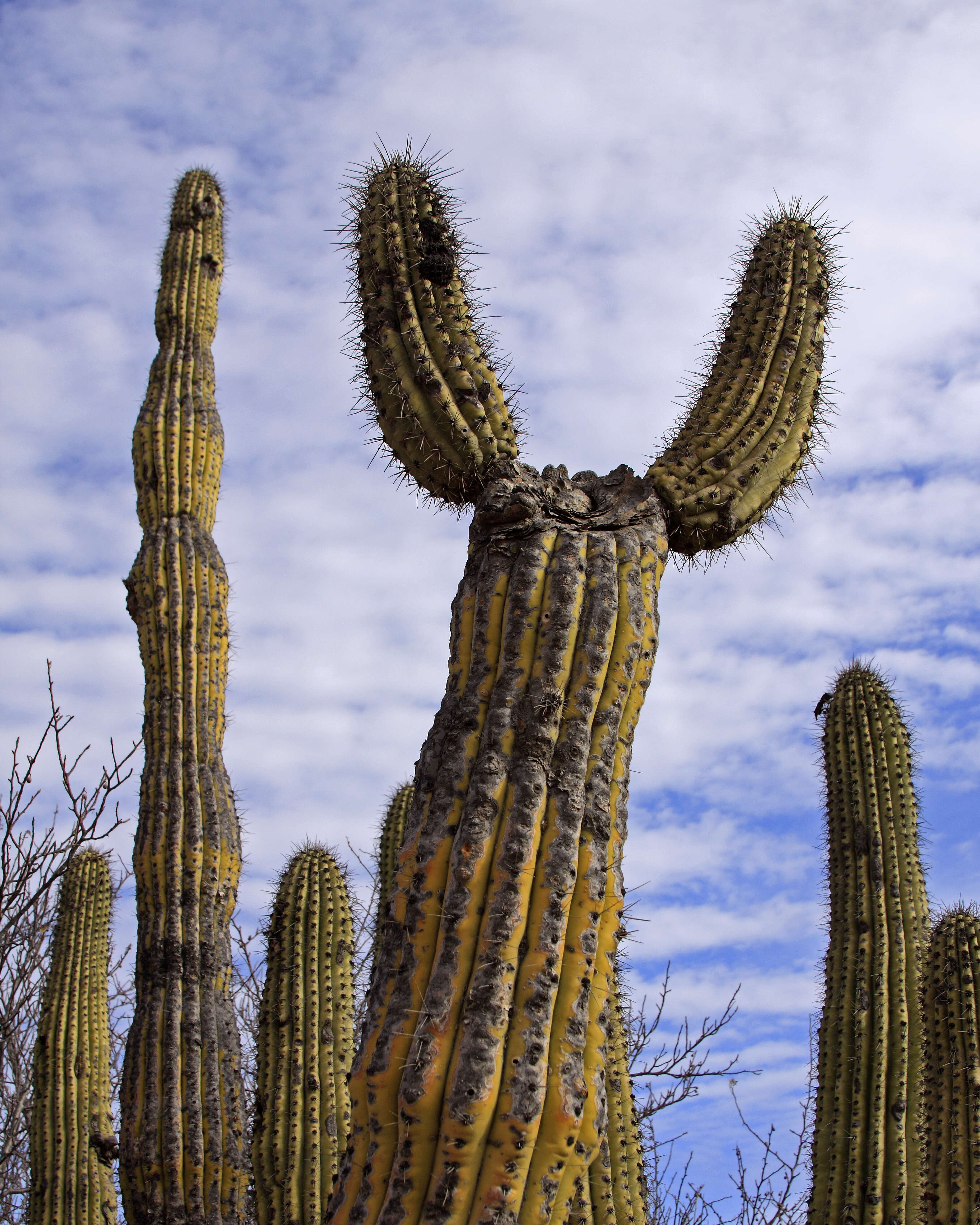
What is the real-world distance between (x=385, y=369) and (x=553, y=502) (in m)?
0.67

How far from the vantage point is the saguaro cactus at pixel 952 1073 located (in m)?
4.47

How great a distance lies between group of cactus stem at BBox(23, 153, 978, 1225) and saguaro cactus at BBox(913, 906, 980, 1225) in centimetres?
2

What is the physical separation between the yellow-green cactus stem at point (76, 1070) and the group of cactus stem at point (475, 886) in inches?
0.8

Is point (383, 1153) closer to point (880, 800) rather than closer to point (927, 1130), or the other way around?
point (927, 1130)

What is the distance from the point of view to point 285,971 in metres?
5.41

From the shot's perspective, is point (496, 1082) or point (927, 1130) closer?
point (496, 1082)

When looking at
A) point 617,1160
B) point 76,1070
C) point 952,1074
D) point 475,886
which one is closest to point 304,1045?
point 76,1070

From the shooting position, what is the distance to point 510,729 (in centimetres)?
267

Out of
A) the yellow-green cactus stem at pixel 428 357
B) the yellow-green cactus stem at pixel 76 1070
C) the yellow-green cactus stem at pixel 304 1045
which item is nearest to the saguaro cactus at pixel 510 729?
the yellow-green cactus stem at pixel 428 357

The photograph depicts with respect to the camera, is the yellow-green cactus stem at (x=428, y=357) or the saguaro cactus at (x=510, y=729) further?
the yellow-green cactus stem at (x=428, y=357)

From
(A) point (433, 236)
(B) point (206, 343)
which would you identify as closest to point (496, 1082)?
(A) point (433, 236)

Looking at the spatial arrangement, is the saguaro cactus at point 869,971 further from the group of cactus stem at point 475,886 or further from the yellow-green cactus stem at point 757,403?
the yellow-green cactus stem at point 757,403

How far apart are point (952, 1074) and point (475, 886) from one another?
11.0ft

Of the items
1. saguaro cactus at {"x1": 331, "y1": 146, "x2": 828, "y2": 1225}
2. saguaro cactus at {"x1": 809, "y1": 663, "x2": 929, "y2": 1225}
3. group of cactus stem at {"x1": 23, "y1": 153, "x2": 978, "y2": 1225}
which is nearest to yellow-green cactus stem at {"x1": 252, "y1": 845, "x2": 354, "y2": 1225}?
group of cactus stem at {"x1": 23, "y1": 153, "x2": 978, "y2": 1225}
